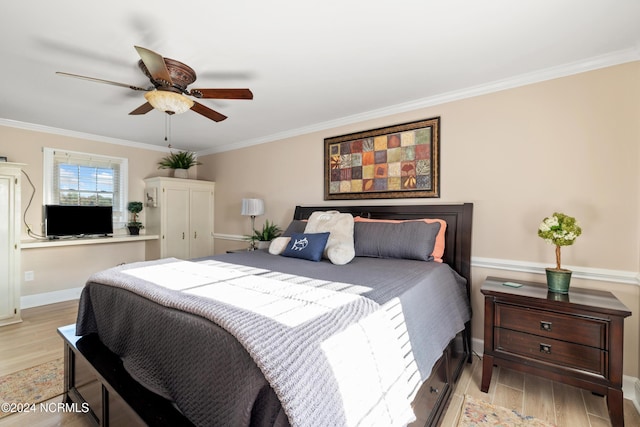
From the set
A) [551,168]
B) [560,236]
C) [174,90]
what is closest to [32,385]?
[174,90]

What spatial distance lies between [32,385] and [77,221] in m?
2.55

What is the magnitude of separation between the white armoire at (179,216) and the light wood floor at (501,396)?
184 cm

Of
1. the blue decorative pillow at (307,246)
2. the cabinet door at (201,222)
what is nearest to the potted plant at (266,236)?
the blue decorative pillow at (307,246)

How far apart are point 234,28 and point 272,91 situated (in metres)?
0.92

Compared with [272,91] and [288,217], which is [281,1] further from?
[288,217]

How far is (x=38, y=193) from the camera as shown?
3.77m

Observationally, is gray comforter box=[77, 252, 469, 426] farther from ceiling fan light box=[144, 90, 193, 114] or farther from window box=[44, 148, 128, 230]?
window box=[44, 148, 128, 230]

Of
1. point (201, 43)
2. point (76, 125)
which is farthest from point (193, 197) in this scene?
point (201, 43)

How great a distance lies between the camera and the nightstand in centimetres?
166

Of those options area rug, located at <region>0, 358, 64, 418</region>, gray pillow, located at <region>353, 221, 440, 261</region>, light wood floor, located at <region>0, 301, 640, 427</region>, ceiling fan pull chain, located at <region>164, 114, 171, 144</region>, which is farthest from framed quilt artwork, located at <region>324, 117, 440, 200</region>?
area rug, located at <region>0, 358, 64, 418</region>

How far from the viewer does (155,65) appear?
1.71m

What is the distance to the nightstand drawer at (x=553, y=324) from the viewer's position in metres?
1.71

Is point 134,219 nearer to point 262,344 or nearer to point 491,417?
point 262,344

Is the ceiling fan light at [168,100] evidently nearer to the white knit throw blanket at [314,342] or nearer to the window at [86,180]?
the white knit throw blanket at [314,342]
